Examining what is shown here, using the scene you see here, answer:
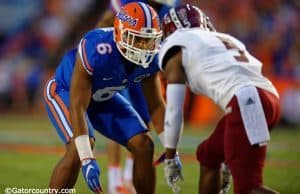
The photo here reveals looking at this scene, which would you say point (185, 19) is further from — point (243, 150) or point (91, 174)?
point (91, 174)

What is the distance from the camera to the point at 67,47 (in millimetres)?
15672

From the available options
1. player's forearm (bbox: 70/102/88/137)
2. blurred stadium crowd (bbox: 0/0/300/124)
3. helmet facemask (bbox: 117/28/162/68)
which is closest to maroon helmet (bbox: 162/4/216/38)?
helmet facemask (bbox: 117/28/162/68)

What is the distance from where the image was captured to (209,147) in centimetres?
475

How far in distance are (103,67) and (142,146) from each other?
0.55 meters

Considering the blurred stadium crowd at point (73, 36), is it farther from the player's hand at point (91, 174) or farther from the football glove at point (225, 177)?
the player's hand at point (91, 174)

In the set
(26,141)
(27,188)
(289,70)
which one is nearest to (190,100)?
(289,70)

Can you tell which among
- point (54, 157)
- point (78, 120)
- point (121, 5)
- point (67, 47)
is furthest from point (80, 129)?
point (67, 47)

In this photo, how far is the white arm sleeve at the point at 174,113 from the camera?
457 cm

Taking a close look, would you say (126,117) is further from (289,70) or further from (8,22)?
(8,22)

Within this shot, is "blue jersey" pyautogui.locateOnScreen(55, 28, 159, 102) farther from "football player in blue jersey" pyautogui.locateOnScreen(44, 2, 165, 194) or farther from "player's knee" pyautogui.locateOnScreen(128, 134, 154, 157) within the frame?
"player's knee" pyautogui.locateOnScreen(128, 134, 154, 157)

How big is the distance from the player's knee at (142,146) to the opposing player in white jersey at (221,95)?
0.41 meters

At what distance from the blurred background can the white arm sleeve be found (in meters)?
5.17

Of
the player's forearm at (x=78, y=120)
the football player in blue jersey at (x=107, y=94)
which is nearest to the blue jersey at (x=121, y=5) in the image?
the football player in blue jersey at (x=107, y=94)

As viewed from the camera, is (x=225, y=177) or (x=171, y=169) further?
(x=225, y=177)
